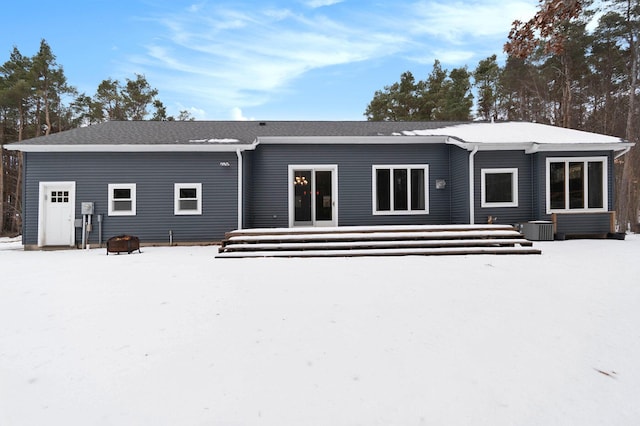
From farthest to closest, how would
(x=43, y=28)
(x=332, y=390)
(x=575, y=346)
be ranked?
(x=43, y=28)
(x=575, y=346)
(x=332, y=390)

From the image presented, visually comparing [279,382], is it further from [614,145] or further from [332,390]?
[614,145]

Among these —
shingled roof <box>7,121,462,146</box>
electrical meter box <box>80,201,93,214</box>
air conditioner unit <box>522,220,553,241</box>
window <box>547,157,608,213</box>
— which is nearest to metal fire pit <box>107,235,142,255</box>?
electrical meter box <box>80,201,93,214</box>

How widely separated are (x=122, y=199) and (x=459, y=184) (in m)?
11.7

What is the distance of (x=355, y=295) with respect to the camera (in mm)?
4352

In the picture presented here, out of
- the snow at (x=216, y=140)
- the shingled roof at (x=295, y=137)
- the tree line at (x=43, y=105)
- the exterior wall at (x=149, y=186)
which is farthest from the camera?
the tree line at (x=43, y=105)

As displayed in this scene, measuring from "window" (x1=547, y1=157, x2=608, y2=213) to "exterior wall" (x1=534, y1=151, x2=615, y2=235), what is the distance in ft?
0.48

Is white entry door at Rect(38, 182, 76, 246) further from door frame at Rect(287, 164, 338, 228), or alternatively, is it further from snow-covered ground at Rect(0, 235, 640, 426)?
door frame at Rect(287, 164, 338, 228)

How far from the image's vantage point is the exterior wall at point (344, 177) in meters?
11.0

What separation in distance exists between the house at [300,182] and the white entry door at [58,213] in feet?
0.11

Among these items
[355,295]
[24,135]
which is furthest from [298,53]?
A: [24,135]

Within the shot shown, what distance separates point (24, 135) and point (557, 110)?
3866 centimetres

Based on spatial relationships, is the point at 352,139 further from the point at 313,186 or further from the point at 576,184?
the point at 576,184

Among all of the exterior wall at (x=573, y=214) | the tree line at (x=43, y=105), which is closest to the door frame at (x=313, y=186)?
the exterior wall at (x=573, y=214)

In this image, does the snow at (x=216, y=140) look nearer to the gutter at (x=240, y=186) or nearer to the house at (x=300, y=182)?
the house at (x=300, y=182)
